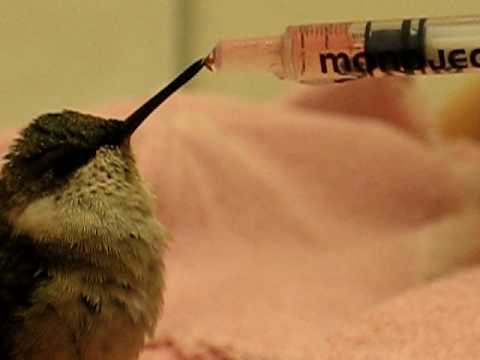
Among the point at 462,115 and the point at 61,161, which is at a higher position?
the point at 61,161

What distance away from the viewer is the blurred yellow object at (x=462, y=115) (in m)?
1.33

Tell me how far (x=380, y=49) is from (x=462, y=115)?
2.06 ft

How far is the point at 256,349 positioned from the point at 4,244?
27 centimetres

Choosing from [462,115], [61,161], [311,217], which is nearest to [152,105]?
[61,161]

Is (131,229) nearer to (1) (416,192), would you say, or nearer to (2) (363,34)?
(2) (363,34)

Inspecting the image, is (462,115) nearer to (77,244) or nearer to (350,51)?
(350,51)

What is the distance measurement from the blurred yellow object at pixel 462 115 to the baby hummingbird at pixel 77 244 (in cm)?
69

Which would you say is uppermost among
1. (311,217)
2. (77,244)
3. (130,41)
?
(77,244)

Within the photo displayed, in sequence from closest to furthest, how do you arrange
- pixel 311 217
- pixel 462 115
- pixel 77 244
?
pixel 77 244, pixel 311 217, pixel 462 115

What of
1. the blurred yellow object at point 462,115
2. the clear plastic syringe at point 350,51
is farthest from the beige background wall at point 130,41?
the clear plastic syringe at point 350,51

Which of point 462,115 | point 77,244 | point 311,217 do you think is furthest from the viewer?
point 462,115

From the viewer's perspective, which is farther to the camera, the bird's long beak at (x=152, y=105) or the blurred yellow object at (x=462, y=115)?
the blurred yellow object at (x=462, y=115)

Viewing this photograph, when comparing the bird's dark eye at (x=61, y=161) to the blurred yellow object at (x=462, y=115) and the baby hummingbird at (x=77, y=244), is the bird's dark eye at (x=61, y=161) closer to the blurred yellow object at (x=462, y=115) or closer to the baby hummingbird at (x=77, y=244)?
the baby hummingbird at (x=77, y=244)

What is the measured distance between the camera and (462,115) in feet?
4.45
